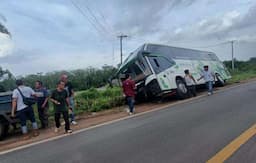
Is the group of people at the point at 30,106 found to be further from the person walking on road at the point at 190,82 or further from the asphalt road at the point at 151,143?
the person walking on road at the point at 190,82

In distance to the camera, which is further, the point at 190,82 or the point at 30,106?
the point at 190,82

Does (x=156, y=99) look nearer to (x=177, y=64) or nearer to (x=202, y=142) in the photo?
(x=177, y=64)

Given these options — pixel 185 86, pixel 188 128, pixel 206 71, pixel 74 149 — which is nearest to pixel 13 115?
pixel 74 149

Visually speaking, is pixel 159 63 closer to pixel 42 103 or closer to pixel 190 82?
pixel 190 82

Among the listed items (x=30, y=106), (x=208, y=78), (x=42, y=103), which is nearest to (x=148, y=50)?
(x=208, y=78)

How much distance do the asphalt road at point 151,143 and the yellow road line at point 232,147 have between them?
100 millimetres

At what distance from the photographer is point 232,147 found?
5.61 metres

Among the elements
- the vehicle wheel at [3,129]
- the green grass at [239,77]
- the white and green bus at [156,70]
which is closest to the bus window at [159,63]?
the white and green bus at [156,70]

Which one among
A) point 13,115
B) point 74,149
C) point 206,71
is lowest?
point 74,149

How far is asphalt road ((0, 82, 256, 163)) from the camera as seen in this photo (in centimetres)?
540

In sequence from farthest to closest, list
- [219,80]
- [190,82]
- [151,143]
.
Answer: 1. [219,80]
2. [190,82]
3. [151,143]

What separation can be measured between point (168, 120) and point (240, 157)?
4169 mm

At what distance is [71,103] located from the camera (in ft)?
33.9

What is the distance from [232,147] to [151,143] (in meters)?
1.62
